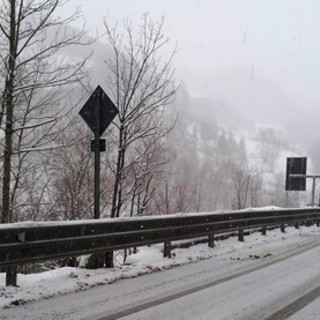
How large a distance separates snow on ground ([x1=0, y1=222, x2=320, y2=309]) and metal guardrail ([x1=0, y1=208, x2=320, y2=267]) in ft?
1.21

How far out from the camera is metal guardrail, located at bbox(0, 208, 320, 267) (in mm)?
6445

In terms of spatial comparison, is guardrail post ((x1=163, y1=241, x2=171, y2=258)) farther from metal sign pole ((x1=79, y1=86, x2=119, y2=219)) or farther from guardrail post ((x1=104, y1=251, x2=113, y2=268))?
metal sign pole ((x1=79, y1=86, x2=119, y2=219))

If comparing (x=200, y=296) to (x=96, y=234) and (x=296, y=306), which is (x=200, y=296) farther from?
(x=96, y=234)

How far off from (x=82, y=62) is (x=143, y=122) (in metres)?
3.54

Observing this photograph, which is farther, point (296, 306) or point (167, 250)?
point (167, 250)

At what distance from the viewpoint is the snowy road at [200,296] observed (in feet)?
19.1

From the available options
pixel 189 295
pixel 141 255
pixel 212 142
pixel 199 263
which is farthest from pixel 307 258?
pixel 212 142

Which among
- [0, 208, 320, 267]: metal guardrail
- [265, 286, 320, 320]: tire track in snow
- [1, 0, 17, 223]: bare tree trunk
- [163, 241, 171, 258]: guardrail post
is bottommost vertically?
[265, 286, 320, 320]: tire track in snow

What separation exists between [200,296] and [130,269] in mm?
2085

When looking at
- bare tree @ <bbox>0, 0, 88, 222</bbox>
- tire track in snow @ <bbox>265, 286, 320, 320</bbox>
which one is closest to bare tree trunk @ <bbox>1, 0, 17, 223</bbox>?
bare tree @ <bbox>0, 0, 88, 222</bbox>

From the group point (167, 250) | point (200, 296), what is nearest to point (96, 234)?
point (200, 296)

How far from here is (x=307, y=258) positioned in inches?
439

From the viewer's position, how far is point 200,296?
271 inches

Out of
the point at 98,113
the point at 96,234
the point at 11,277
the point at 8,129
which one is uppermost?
the point at 98,113
